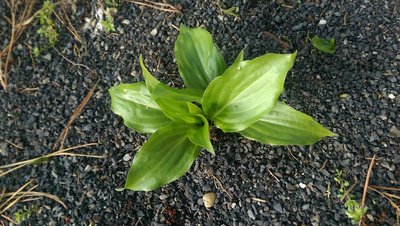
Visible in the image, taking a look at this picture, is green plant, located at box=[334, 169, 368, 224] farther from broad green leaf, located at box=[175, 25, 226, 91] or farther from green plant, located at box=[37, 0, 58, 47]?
green plant, located at box=[37, 0, 58, 47]

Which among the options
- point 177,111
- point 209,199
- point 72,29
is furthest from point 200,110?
point 72,29

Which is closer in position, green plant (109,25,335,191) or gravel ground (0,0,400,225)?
green plant (109,25,335,191)

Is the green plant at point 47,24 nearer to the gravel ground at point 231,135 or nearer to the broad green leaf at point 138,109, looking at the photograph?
the gravel ground at point 231,135

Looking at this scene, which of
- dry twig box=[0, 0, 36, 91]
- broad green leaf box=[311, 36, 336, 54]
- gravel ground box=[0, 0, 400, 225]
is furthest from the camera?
dry twig box=[0, 0, 36, 91]

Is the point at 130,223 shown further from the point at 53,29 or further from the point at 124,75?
the point at 53,29

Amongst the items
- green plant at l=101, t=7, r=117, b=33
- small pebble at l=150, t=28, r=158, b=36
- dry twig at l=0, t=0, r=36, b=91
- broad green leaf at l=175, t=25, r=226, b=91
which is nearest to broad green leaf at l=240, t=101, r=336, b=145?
broad green leaf at l=175, t=25, r=226, b=91

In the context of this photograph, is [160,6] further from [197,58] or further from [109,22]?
[197,58]
